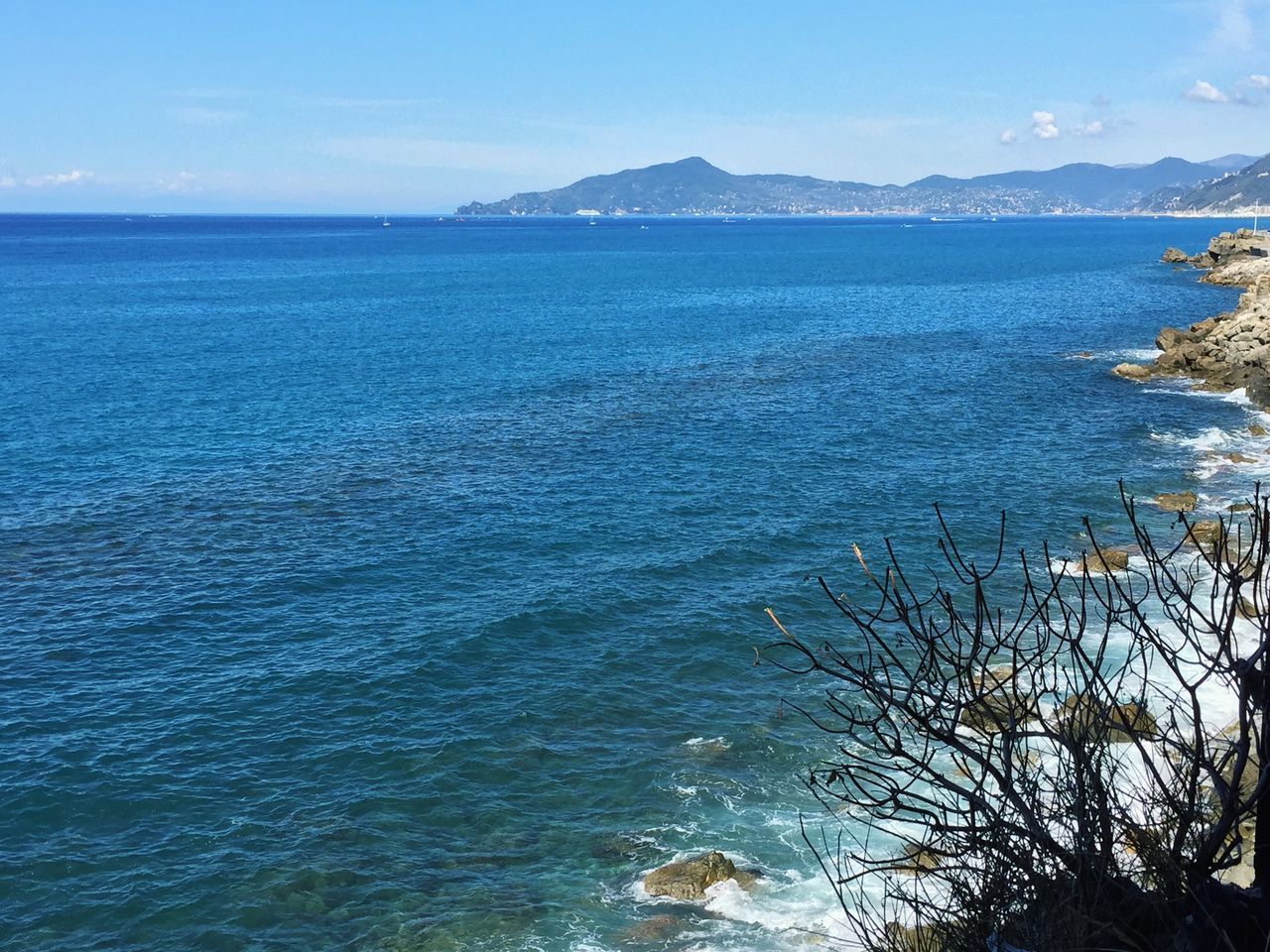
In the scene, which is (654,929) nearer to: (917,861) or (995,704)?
(917,861)

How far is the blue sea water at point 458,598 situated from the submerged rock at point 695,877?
1.50 ft

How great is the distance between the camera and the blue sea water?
80.6 ft

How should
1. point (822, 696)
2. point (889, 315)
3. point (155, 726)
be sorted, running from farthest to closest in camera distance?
point (889, 315)
point (822, 696)
point (155, 726)

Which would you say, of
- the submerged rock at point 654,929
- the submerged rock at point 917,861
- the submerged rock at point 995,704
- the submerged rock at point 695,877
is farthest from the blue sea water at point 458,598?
the submerged rock at point 995,704

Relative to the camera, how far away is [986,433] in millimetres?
59969

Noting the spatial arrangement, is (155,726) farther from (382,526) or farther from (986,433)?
(986,433)

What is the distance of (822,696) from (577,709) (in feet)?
23.9

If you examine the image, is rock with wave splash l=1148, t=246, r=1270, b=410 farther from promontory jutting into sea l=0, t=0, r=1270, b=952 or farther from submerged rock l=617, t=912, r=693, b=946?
submerged rock l=617, t=912, r=693, b=946

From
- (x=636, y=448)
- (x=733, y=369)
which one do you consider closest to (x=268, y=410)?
(x=636, y=448)

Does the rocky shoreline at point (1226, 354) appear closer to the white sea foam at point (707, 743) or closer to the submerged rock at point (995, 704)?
the white sea foam at point (707, 743)

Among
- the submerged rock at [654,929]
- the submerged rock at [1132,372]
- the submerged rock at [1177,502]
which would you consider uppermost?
the submerged rock at [1132,372]

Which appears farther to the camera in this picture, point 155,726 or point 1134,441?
point 1134,441

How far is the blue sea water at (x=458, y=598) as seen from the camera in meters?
24.6

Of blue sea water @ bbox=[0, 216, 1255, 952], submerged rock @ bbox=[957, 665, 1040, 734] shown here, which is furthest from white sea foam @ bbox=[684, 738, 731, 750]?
submerged rock @ bbox=[957, 665, 1040, 734]
